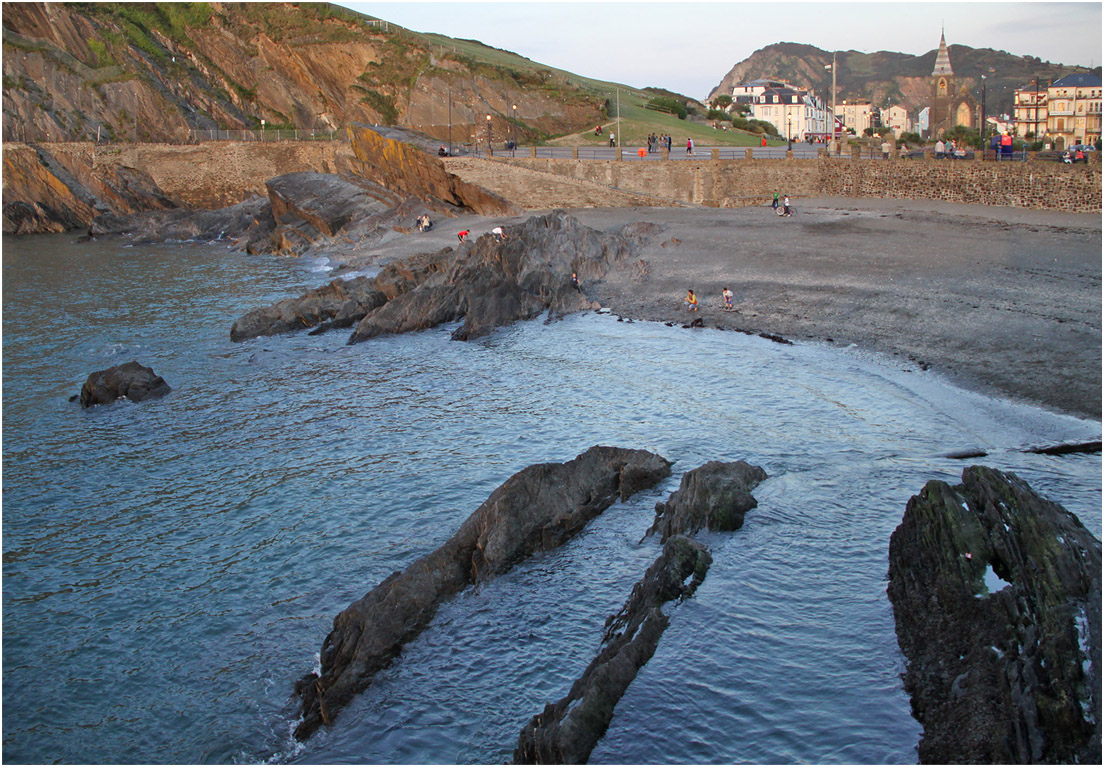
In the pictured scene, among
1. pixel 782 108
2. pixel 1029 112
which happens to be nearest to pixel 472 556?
pixel 1029 112

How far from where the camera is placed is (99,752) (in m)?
10.2

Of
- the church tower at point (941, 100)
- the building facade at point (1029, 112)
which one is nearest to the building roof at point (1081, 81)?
the building facade at point (1029, 112)

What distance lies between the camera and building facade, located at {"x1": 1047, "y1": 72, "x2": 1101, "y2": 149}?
356 feet

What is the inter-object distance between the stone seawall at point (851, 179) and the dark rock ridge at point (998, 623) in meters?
32.1

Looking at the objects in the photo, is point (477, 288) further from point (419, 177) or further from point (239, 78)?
point (239, 78)

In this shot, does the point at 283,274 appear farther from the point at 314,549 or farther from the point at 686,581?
the point at 686,581

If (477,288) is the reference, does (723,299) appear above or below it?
below

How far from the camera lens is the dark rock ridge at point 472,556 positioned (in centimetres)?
1105

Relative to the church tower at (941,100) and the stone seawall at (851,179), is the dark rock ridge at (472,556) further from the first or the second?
the church tower at (941,100)

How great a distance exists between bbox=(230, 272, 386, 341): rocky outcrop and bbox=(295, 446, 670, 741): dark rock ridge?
18.2m

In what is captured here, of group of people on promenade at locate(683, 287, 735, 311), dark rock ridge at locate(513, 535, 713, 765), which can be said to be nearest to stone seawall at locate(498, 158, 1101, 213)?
group of people on promenade at locate(683, 287, 735, 311)

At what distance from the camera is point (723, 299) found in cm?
3019

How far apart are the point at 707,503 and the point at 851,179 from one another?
36.8 m

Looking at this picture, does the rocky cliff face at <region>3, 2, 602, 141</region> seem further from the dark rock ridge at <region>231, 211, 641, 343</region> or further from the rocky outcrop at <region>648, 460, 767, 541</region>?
the rocky outcrop at <region>648, 460, 767, 541</region>
